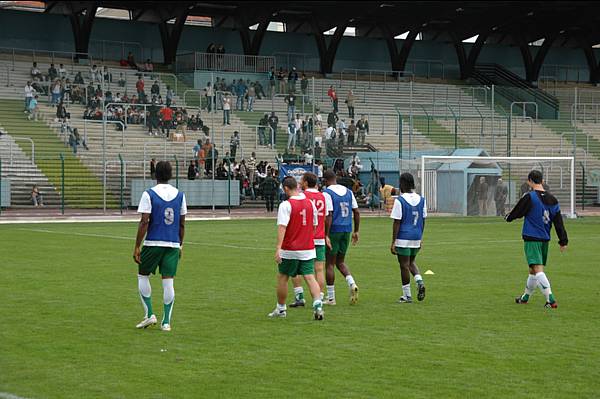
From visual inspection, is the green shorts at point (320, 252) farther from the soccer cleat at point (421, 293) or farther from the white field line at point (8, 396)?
the white field line at point (8, 396)

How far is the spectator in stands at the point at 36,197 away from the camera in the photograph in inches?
1652

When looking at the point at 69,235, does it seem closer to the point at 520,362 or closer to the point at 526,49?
the point at 520,362

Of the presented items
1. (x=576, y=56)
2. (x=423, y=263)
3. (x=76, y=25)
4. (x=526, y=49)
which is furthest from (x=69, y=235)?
(x=576, y=56)

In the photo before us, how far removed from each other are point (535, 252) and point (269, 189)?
29570 mm

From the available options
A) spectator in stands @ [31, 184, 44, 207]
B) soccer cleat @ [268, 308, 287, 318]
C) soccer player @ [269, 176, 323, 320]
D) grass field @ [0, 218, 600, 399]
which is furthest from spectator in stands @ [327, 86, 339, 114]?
soccer player @ [269, 176, 323, 320]

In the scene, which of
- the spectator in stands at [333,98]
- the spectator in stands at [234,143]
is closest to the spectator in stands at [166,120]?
the spectator in stands at [234,143]

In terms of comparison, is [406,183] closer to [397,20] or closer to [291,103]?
[291,103]

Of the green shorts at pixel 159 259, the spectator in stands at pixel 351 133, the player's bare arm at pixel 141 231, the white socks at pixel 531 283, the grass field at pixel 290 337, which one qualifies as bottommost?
the grass field at pixel 290 337

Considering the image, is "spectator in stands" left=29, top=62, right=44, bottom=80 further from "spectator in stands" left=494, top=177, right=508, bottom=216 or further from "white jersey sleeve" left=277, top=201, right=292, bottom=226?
"white jersey sleeve" left=277, top=201, right=292, bottom=226

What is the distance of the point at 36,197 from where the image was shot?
42094 mm

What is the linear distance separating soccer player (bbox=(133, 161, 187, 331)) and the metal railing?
156 ft

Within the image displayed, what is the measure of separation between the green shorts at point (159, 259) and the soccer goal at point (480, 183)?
30370 millimetres

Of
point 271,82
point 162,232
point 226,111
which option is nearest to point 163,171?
point 162,232

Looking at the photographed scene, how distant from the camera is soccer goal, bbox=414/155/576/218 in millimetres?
42469
